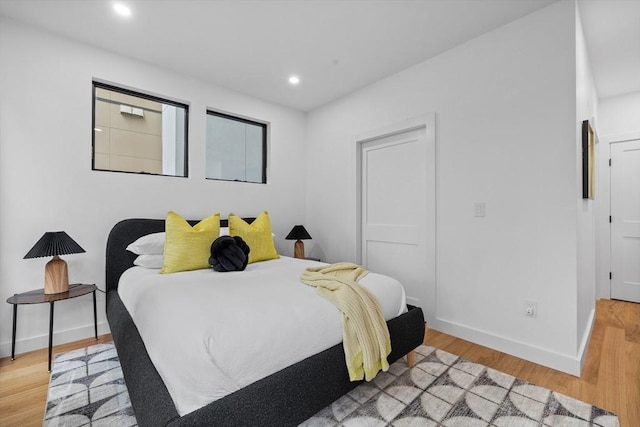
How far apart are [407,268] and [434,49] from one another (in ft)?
6.81

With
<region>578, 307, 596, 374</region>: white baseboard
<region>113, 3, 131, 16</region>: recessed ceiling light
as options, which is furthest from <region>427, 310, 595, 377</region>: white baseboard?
<region>113, 3, 131, 16</region>: recessed ceiling light

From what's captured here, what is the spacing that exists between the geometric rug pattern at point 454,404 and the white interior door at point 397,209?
100 centimetres

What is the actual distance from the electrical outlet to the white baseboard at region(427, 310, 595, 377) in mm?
224

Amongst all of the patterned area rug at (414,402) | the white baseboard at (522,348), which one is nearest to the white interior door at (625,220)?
the white baseboard at (522,348)

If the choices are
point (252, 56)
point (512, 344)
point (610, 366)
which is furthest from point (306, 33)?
point (610, 366)

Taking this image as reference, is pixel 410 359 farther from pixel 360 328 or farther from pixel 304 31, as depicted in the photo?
pixel 304 31

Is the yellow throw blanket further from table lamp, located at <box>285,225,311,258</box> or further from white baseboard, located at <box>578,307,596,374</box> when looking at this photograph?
table lamp, located at <box>285,225,311,258</box>

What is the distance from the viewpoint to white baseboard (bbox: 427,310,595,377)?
78.7 inches

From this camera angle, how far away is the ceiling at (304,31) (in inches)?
83.5

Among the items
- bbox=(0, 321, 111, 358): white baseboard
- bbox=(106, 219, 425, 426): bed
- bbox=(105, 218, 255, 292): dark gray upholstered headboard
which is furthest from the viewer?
bbox=(105, 218, 255, 292): dark gray upholstered headboard

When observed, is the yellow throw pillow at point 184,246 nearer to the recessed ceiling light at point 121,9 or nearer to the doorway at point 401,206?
the recessed ceiling light at point 121,9

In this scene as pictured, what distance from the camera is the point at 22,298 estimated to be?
2102mm

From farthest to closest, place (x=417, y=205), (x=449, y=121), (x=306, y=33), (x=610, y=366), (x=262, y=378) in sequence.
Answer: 1. (x=417, y=205)
2. (x=449, y=121)
3. (x=306, y=33)
4. (x=610, y=366)
5. (x=262, y=378)

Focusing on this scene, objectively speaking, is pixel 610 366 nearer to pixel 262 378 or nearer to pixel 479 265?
pixel 479 265
